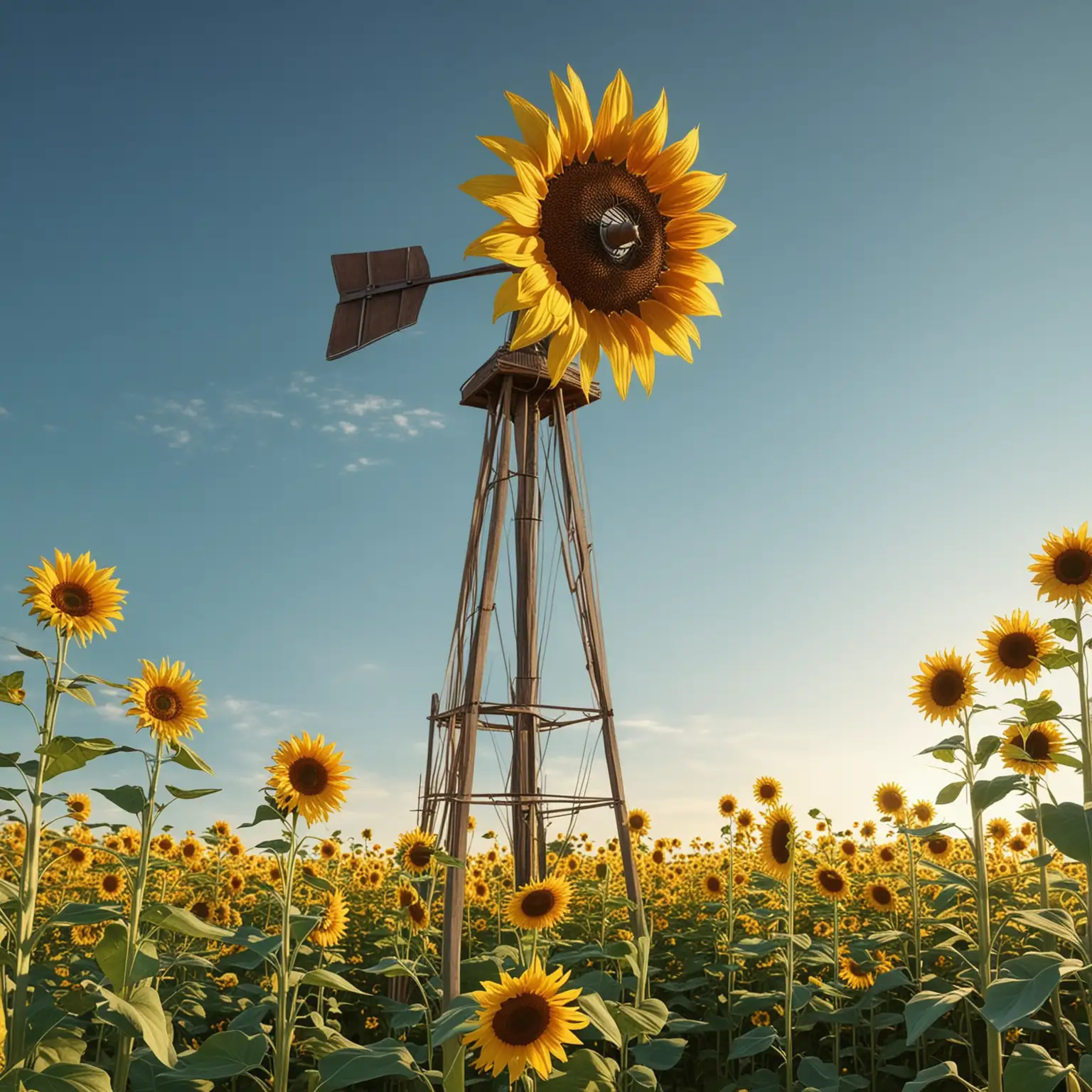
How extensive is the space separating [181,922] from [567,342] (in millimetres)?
2979

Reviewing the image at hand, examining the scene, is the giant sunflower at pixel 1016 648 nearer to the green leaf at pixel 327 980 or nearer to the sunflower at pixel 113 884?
the green leaf at pixel 327 980

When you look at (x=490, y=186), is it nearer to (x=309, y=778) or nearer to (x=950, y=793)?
(x=309, y=778)

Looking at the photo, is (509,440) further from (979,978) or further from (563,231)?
(563,231)

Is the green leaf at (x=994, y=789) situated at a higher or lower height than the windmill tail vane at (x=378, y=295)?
lower

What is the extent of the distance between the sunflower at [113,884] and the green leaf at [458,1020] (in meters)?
5.02

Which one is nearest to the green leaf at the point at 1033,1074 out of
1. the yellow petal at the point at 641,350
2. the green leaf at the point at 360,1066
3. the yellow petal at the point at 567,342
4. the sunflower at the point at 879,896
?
the green leaf at the point at 360,1066

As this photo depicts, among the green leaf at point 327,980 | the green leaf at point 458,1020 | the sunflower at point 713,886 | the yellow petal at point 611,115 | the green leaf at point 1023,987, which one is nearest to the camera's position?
the yellow petal at point 611,115

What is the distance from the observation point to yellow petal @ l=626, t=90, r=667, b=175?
1822 mm

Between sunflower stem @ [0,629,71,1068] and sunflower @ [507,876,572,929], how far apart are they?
2281mm

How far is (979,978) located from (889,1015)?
2178 millimetres

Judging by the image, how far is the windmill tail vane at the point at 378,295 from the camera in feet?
24.6

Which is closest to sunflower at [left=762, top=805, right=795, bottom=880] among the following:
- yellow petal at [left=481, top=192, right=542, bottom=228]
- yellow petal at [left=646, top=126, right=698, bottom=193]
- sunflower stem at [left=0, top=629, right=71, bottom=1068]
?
sunflower stem at [left=0, top=629, right=71, bottom=1068]

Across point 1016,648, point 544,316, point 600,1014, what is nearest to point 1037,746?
point 1016,648

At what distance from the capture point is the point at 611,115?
5.82 feet
